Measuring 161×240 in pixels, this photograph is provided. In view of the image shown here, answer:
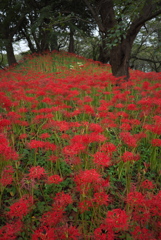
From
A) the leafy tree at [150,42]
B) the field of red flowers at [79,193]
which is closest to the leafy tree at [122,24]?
the leafy tree at [150,42]

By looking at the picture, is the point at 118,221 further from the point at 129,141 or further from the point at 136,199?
the point at 129,141

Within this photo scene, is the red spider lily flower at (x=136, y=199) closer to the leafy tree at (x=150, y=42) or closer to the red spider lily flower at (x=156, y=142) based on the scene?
the red spider lily flower at (x=156, y=142)

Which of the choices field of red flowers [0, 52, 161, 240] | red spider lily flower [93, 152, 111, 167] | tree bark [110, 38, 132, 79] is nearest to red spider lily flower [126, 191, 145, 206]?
field of red flowers [0, 52, 161, 240]

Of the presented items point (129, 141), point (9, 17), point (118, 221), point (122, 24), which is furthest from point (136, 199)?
point (9, 17)

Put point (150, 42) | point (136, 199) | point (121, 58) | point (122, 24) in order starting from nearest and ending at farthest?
point (136, 199), point (122, 24), point (121, 58), point (150, 42)

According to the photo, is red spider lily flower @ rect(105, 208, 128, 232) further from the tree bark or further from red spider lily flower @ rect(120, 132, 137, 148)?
the tree bark

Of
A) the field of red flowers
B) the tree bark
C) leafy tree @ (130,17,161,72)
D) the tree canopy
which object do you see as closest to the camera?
the field of red flowers

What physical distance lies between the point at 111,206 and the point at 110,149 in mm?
791

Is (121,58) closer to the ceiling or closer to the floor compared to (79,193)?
closer to the ceiling

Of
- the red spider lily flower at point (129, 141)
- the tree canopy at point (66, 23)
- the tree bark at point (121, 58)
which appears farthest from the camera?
the tree canopy at point (66, 23)

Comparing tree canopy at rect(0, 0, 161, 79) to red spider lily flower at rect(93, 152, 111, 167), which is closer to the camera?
red spider lily flower at rect(93, 152, 111, 167)

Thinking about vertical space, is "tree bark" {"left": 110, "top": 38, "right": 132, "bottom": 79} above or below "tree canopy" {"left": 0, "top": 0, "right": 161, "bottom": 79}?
below

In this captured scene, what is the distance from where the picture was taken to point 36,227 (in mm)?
2066

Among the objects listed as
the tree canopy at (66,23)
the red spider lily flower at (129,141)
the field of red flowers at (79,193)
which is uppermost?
the tree canopy at (66,23)
